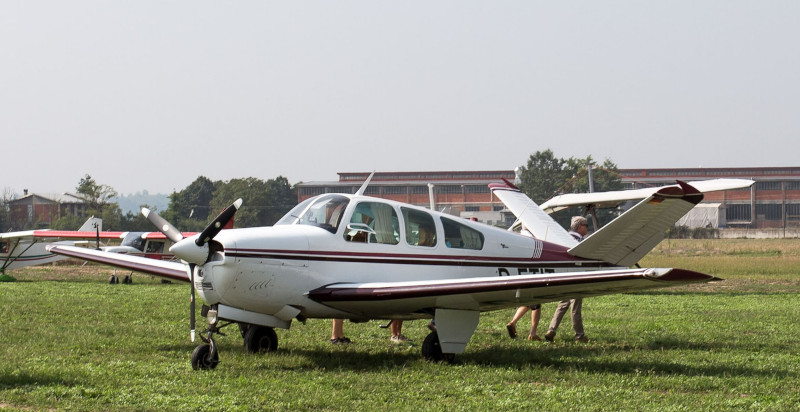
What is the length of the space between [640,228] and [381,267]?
10.8 ft

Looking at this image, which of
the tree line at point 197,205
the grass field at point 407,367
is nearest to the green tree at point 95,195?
the tree line at point 197,205

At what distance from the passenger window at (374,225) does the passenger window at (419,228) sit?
17 centimetres

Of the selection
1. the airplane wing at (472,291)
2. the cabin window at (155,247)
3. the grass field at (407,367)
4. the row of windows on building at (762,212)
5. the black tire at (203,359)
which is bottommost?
the grass field at (407,367)

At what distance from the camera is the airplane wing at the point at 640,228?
369 inches

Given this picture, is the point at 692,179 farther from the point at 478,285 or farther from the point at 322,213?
the point at 478,285

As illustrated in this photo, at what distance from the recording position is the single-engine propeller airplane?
31.0 feet

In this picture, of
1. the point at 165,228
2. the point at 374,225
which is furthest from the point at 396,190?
the point at 165,228

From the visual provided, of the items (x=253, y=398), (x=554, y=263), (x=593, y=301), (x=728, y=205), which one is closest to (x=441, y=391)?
(x=253, y=398)

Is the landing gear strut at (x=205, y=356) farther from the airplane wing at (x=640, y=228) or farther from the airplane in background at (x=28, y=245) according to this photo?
the airplane in background at (x=28, y=245)

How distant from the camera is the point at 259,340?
11.0 metres

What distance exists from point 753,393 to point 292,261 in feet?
17.0

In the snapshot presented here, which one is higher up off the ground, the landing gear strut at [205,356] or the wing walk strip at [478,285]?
the wing walk strip at [478,285]

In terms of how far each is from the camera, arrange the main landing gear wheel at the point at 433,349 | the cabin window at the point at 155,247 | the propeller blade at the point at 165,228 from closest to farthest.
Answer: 1. the propeller blade at the point at 165,228
2. the main landing gear wheel at the point at 433,349
3. the cabin window at the point at 155,247

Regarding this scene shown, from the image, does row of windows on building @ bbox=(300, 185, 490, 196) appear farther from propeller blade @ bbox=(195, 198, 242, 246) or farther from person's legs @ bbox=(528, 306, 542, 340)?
propeller blade @ bbox=(195, 198, 242, 246)
